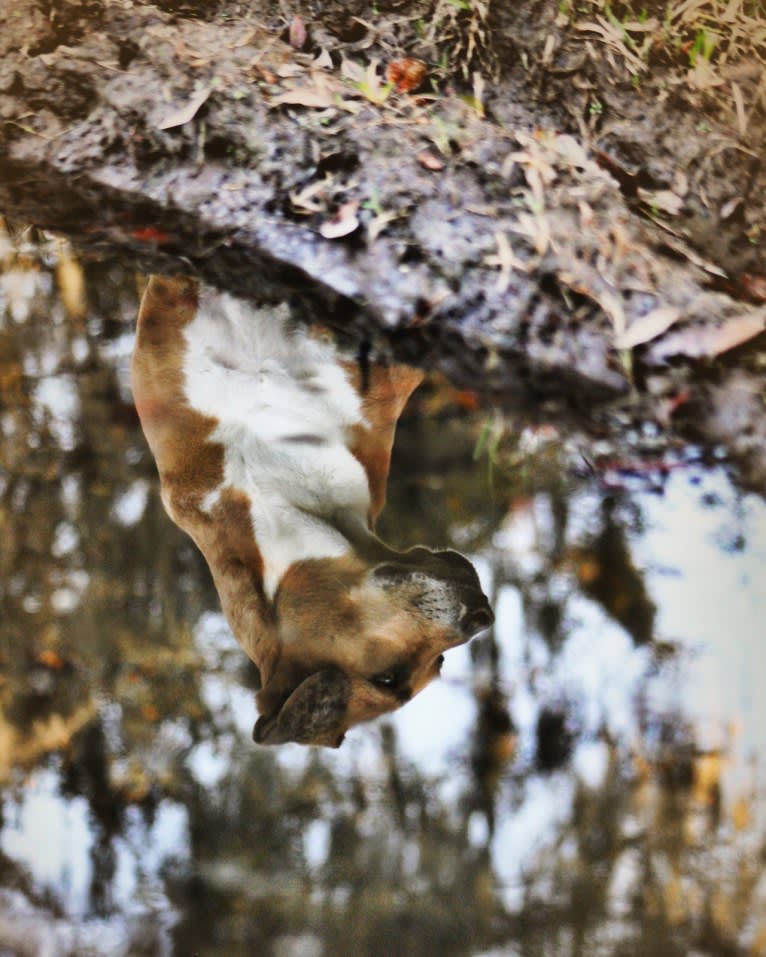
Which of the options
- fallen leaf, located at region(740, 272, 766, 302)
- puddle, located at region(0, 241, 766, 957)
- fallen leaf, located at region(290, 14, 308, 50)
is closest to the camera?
puddle, located at region(0, 241, 766, 957)

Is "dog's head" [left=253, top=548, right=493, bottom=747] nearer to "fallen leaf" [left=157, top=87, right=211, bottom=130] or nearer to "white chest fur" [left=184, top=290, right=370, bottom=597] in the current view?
"white chest fur" [left=184, top=290, right=370, bottom=597]

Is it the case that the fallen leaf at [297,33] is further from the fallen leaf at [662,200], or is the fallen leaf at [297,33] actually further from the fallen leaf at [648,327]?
the fallen leaf at [648,327]

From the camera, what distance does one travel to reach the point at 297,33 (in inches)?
75.2

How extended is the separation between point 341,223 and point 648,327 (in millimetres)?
700

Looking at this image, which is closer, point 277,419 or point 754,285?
point 754,285

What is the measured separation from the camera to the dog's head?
1.74m

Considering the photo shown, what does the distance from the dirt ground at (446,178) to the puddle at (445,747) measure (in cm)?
19

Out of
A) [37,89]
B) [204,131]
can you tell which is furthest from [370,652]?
[37,89]

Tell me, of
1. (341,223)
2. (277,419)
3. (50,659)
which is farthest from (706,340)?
(50,659)

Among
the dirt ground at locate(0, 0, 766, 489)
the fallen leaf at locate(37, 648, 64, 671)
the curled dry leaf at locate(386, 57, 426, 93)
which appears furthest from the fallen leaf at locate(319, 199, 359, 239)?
the fallen leaf at locate(37, 648, 64, 671)

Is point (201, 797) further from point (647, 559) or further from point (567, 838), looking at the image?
point (647, 559)

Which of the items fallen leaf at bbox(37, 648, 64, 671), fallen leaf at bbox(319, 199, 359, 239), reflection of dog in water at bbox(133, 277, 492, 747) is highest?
fallen leaf at bbox(319, 199, 359, 239)

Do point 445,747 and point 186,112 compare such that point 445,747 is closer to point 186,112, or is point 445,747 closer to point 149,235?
point 149,235

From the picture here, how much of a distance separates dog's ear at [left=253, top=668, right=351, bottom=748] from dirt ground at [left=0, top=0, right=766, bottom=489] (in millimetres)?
725
